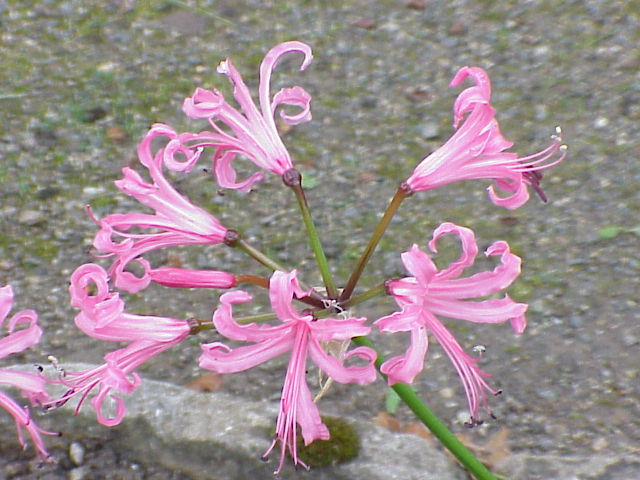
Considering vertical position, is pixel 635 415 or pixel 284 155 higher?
pixel 284 155

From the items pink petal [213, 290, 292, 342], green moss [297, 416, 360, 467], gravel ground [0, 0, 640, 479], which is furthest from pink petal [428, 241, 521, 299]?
gravel ground [0, 0, 640, 479]

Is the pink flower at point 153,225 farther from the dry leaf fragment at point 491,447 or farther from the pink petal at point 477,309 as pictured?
the dry leaf fragment at point 491,447

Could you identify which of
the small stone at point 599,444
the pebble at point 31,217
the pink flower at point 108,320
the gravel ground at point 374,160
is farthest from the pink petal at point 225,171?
the pebble at point 31,217

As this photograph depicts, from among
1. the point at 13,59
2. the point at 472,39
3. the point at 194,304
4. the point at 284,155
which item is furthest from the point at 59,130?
the point at 284,155

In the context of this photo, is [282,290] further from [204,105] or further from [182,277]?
[204,105]

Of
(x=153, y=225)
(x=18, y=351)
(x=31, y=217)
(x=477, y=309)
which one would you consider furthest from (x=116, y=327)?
(x=31, y=217)

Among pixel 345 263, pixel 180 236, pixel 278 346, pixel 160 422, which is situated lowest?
pixel 345 263

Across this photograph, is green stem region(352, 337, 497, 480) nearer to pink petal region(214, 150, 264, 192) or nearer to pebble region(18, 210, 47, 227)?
pink petal region(214, 150, 264, 192)

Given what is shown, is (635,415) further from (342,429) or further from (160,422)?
(160,422)
